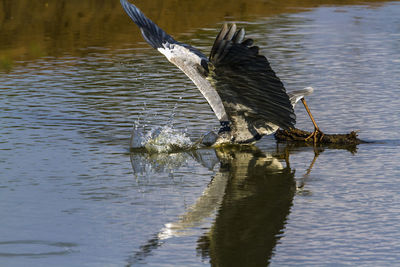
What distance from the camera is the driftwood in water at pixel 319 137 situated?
9023 millimetres

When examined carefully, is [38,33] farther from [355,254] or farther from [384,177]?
[355,254]

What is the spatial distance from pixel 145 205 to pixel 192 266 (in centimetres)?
148

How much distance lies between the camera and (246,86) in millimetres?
8273

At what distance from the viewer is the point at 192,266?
5559 millimetres

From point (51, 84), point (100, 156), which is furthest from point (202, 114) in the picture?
point (51, 84)

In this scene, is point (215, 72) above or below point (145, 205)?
above

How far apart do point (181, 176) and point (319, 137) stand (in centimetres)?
190

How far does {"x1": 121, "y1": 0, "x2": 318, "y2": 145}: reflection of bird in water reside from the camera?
7754 millimetres

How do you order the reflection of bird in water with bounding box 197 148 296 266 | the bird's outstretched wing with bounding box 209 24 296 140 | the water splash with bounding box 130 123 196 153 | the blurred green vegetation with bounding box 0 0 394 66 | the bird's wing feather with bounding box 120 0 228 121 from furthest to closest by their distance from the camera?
the blurred green vegetation with bounding box 0 0 394 66 → the water splash with bounding box 130 123 196 153 → the bird's wing feather with bounding box 120 0 228 121 → the bird's outstretched wing with bounding box 209 24 296 140 → the reflection of bird in water with bounding box 197 148 296 266

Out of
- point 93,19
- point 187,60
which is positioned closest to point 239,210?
point 187,60

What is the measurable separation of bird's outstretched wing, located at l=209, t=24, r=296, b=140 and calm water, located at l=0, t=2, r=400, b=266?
0.35m

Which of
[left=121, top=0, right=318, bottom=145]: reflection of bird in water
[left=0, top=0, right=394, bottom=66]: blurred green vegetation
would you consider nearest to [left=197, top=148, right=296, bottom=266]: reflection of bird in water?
[left=121, top=0, right=318, bottom=145]: reflection of bird in water

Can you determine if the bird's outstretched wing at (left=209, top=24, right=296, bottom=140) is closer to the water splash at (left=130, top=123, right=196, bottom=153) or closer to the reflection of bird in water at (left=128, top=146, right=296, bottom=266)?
the reflection of bird in water at (left=128, top=146, right=296, bottom=266)

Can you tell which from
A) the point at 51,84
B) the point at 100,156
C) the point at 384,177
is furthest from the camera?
the point at 51,84
